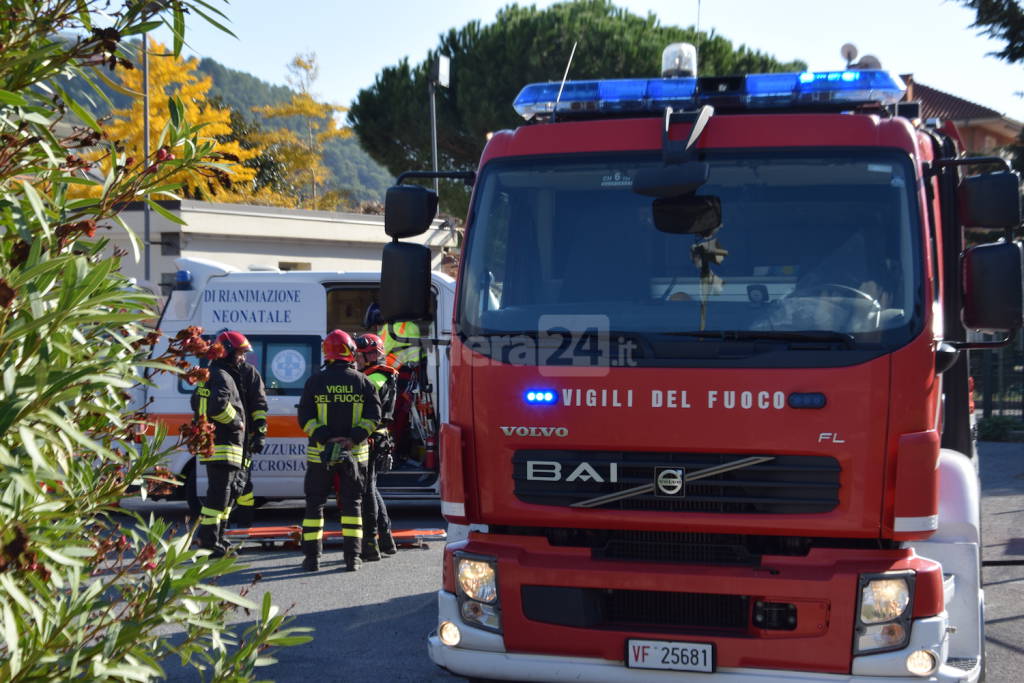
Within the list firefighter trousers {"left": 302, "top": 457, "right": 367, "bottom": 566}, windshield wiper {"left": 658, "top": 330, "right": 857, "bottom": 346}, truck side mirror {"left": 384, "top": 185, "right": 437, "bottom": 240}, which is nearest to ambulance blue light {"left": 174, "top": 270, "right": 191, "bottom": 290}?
firefighter trousers {"left": 302, "top": 457, "right": 367, "bottom": 566}

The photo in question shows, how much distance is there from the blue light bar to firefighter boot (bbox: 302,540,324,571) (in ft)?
15.0

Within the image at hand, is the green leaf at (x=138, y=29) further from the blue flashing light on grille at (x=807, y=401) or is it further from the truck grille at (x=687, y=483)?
the blue flashing light on grille at (x=807, y=401)

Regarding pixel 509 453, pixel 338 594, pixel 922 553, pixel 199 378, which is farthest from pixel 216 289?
pixel 199 378

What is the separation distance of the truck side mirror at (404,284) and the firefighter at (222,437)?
440 cm

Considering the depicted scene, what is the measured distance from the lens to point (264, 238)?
972 inches

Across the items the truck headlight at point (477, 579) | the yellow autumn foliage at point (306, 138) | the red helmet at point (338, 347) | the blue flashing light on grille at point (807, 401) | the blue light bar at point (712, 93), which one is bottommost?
the truck headlight at point (477, 579)

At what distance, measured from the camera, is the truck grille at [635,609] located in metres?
4.45

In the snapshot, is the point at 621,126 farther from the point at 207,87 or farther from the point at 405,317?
the point at 207,87

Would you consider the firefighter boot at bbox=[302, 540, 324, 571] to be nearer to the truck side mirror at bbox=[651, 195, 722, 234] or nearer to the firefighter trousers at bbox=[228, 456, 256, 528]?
the firefighter trousers at bbox=[228, 456, 256, 528]

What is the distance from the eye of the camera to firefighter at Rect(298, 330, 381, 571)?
350 inches

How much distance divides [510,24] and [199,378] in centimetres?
3299

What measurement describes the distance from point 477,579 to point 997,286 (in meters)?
2.43

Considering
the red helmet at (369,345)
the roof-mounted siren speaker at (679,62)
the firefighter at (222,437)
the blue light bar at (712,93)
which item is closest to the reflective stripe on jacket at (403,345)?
the red helmet at (369,345)

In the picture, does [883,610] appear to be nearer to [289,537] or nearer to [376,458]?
[376,458]
